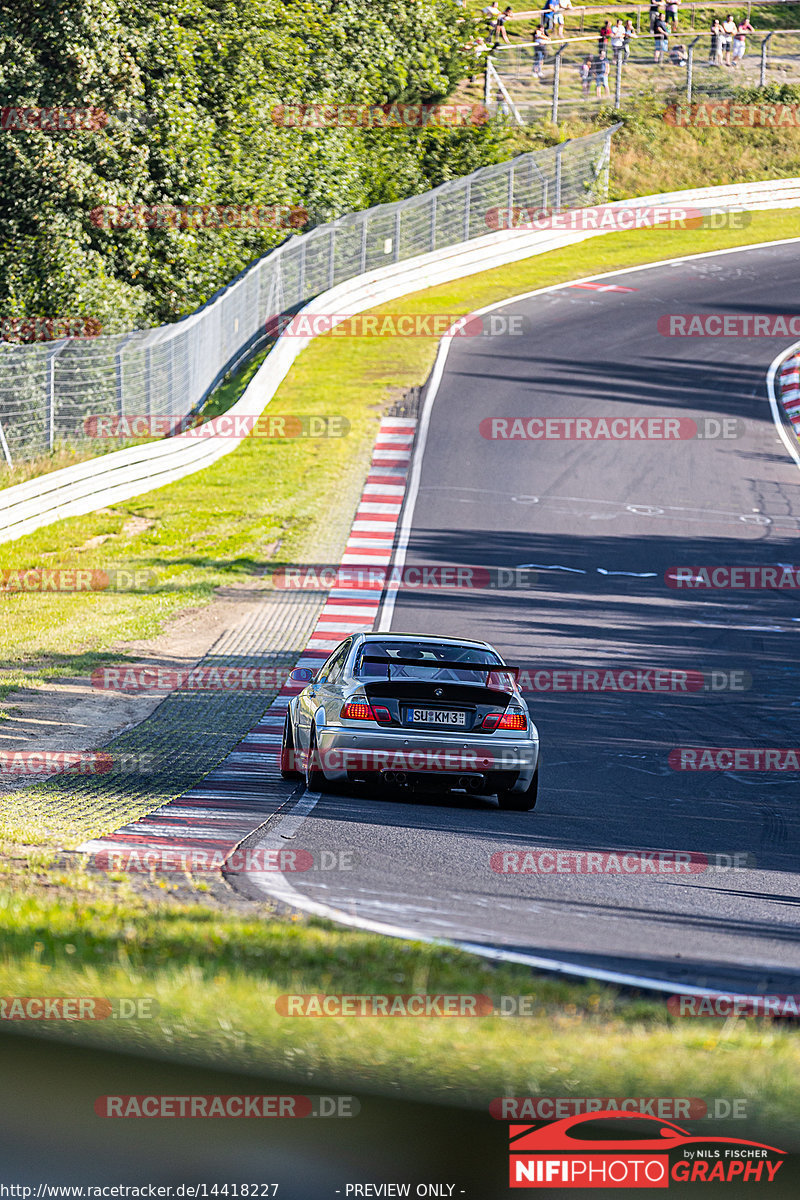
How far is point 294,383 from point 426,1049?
30.0 metres

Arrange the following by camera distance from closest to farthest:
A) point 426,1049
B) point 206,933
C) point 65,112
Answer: point 426,1049 → point 206,933 → point 65,112

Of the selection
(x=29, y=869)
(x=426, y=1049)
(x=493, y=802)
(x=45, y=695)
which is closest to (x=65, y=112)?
(x=45, y=695)

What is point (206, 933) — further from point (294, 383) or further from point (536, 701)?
point (294, 383)

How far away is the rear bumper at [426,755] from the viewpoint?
10.2m

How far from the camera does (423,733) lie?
1020 cm

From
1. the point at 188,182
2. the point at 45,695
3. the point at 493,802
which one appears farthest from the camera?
the point at 188,182

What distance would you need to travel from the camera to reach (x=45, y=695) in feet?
47.2

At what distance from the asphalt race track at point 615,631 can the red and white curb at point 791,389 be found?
51cm
